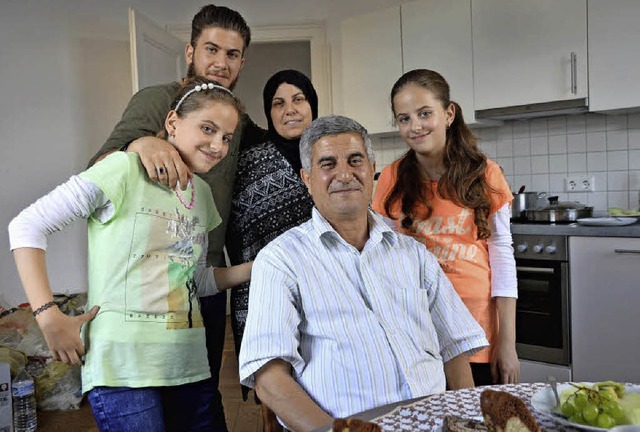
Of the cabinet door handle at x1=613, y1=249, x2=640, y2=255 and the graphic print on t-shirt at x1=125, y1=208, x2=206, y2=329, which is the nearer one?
the graphic print on t-shirt at x1=125, y1=208, x2=206, y2=329

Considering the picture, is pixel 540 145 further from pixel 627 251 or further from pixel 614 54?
→ pixel 627 251

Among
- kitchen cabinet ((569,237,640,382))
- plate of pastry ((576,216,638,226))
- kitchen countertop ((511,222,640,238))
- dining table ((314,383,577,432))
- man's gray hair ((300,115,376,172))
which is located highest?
man's gray hair ((300,115,376,172))

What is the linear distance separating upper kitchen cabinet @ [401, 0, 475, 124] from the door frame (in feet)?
2.86

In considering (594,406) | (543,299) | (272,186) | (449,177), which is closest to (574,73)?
(543,299)

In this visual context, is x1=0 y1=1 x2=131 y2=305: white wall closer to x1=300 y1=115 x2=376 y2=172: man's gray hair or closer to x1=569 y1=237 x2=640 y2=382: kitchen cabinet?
x1=300 y1=115 x2=376 y2=172: man's gray hair

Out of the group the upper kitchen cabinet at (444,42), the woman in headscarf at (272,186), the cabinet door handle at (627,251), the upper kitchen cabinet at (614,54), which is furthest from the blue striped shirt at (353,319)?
the upper kitchen cabinet at (444,42)

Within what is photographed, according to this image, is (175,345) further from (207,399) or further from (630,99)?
(630,99)

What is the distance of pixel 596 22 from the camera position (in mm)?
2846

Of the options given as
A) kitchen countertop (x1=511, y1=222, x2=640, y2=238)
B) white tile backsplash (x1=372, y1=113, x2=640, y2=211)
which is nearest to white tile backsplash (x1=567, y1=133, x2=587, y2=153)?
white tile backsplash (x1=372, y1=113, x2=640, y2=211)

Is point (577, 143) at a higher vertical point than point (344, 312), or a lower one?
higher

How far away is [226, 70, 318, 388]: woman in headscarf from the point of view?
179 centimetres

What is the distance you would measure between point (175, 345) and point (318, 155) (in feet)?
1.83

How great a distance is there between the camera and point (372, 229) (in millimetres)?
1412

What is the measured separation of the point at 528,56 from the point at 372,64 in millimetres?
998
